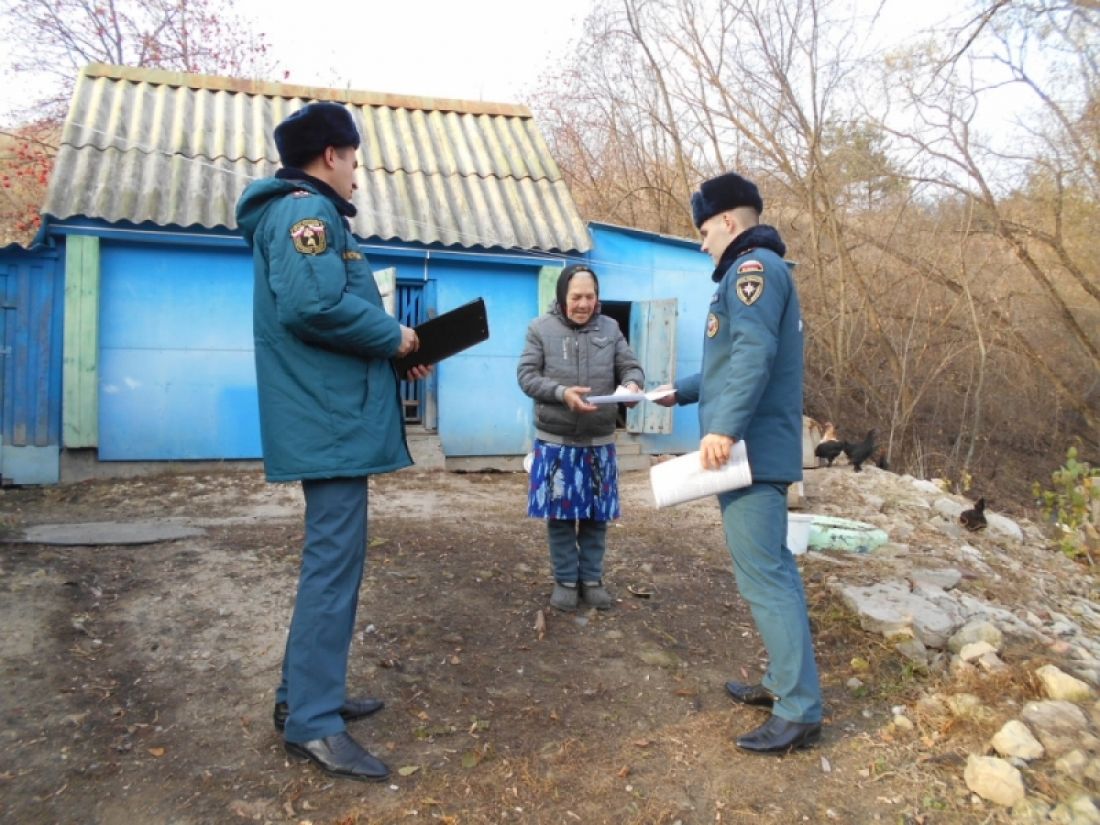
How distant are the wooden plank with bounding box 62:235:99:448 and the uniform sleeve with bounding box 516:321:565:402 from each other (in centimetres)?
543

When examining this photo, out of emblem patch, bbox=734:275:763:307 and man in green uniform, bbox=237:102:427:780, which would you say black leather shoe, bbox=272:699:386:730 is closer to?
man in green uniform, bbox=237:102:427:780

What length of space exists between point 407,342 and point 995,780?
2.32 meters

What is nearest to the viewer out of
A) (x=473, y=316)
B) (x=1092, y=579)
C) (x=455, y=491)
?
(x=473, y=316)

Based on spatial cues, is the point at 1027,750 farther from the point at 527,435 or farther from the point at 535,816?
the point at 527,435

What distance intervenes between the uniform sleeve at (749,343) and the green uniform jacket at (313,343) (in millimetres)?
1119

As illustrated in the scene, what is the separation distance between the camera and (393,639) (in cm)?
351

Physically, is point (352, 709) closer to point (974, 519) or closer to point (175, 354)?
point (974, 519)

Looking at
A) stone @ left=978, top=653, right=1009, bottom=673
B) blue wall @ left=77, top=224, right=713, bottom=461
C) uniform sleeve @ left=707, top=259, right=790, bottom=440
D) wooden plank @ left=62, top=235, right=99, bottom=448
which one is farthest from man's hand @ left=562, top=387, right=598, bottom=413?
wooden plank @ left=62, top=235, right=99, bottom=448

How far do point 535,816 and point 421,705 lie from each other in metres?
0.77

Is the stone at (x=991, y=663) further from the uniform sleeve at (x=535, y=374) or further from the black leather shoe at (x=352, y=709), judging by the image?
the black leather shoe at (x=352, y=709)

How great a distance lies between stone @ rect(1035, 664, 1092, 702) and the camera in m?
2.96

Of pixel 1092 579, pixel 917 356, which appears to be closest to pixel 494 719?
pixel 1092 579

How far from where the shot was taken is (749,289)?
2.66 meters

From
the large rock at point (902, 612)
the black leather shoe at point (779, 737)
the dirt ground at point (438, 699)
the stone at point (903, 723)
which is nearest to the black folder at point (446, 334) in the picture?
the dirt ground at point (438, 699)
